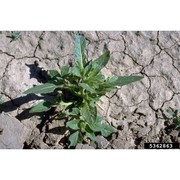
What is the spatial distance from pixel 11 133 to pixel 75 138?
0.57m

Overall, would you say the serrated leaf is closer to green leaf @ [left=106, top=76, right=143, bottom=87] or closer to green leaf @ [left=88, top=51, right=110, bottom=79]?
green leaf @ [left=106, top=76, right=143, bottom=87]

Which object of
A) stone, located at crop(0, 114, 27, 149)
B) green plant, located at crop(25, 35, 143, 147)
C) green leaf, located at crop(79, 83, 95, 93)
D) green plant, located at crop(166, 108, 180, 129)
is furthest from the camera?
green plant, located at crop(166, 108, 180, 129)

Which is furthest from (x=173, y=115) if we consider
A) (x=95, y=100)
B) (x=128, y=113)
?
(x=95, y=100)

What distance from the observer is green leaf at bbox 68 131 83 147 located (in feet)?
11.1

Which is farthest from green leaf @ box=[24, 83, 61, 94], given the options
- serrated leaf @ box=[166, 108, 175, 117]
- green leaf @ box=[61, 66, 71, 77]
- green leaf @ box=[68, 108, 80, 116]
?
serrated leaf @ box=[166, 108, 175, 117]

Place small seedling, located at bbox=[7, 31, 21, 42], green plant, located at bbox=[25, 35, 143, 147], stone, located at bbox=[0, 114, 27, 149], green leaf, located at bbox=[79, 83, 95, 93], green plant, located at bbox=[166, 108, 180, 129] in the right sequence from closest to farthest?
green leaf, located at bbox=[79, 83, 95, 93] → green plant, located at bbox=[25, 35, 143, 147] → stone, located at bbox=[0, 114, 27, 149] → green plant, located at bbox=[166, 108, 180, 129] → small seedling, located at bbox=[7, 31, 21, 42]

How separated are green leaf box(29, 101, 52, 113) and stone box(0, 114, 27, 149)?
0.25 meters

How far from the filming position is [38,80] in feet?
12.2

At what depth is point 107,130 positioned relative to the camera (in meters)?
3.46

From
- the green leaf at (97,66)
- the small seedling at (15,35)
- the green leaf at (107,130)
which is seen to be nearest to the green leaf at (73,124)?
the green leaf at (107,130)

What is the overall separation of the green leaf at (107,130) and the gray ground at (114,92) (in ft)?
0.23

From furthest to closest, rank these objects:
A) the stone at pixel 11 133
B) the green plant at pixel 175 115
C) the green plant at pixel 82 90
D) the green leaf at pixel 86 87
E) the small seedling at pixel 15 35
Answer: the small seedling at pixel 15 35 → the green plant at pixel 175 115 → the stone at pixel 11 133 → the green plant at pixel 82 90 → the green leaf at pixel 86 87

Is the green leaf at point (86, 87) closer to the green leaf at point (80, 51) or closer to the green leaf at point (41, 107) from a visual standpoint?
the green leaf at point (80, 51)

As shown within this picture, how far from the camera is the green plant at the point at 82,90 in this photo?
11.0 ft
